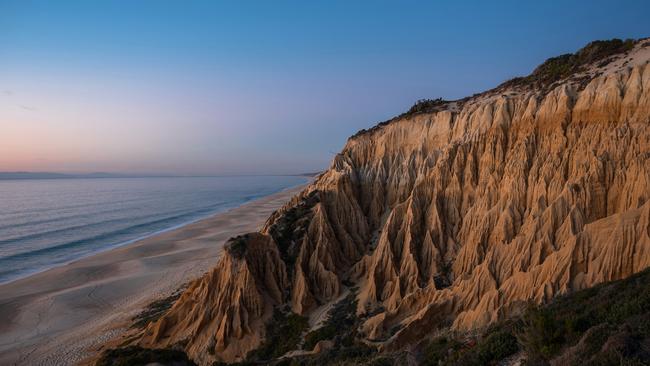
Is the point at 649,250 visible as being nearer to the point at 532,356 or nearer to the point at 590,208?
the point at 590,208

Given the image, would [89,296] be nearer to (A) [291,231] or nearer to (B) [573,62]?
(A) [291,231]

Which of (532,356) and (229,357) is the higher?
(532,356)

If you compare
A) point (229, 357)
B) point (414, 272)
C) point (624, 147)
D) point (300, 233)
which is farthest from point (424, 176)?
point (229, 357)

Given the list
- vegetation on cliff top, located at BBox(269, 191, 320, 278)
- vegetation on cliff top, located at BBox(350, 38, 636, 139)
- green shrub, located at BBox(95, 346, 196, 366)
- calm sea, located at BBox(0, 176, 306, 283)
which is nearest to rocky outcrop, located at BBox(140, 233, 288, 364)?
vegetation on cliff top, located at BBox(269, 191, 320, 278)

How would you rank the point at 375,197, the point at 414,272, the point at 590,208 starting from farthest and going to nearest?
the point at 375,197 < the point at 414,272 < the point at 590,208

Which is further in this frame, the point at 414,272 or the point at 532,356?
the point at 414,272

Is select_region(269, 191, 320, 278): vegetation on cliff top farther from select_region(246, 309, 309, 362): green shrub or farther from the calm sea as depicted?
the calm sea
